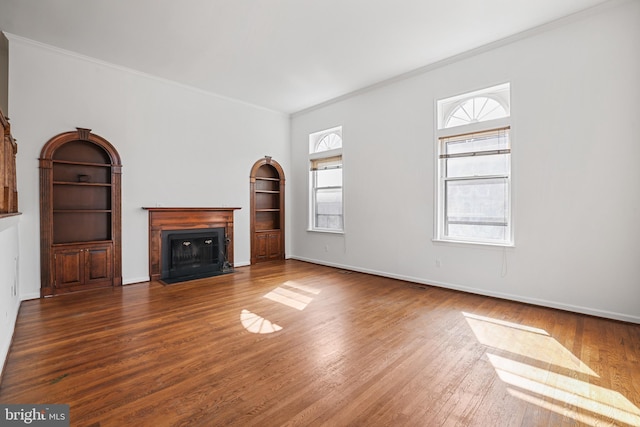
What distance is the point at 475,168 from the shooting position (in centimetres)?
451

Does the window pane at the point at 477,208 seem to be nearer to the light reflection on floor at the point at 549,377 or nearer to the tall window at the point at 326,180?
the light reflection on floor at the point at 549,377

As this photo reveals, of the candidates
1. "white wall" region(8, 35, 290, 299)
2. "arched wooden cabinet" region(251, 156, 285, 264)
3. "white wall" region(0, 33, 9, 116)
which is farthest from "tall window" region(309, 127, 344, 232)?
"white wall" region(0, 33, 9, 116)

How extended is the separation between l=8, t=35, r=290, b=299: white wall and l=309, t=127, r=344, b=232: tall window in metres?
0.99

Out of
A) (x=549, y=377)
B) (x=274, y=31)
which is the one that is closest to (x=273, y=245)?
(x=274, y=31)

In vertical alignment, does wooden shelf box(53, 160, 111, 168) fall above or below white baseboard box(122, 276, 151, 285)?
above

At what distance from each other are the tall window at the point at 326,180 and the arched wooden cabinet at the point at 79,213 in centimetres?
370

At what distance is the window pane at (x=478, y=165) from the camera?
167 inches

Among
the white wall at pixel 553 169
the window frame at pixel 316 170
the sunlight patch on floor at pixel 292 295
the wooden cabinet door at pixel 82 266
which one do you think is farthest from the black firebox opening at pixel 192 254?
the white wall at pixel 553 169

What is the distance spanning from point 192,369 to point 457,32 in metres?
4.66

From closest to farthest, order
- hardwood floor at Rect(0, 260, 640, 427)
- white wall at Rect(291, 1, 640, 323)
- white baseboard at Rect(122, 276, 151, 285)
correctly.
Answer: hardwood floor at Rect(0, 260, 640, 427)
white wall at Rect(291, 1, 640, 323)
white baseboard at Rect(122, 276, 151, 285)

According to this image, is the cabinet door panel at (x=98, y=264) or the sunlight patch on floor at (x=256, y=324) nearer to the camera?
the sunlight patch on floor at (x=256, y=324)

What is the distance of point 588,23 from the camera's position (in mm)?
3531

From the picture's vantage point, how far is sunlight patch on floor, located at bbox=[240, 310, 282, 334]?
3.14 metres

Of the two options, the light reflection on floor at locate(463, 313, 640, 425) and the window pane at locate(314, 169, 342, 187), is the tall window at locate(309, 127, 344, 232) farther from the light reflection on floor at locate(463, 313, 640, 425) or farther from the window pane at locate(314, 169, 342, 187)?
the light reflection on floor at locate(463, 313, 640, 425)
